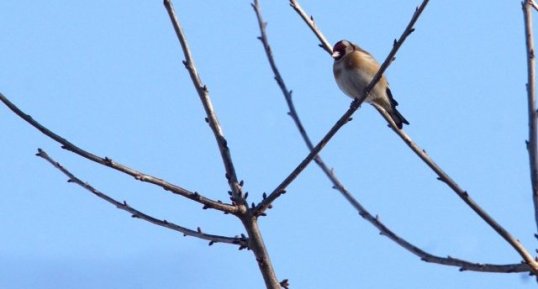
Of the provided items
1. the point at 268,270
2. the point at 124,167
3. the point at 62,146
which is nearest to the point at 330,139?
the point at 268,270

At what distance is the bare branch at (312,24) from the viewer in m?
3.05

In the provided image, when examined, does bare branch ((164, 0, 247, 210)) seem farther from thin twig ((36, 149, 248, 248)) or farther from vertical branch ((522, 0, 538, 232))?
vertical branch ((522, 0, 538, 232))

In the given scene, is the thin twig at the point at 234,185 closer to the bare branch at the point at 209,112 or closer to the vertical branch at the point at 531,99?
the bare branch at the point at 209,112

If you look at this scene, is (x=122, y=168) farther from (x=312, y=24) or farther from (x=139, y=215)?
(x=312, y=24)

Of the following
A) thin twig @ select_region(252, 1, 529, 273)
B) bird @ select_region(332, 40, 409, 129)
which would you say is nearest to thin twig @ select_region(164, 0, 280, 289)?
thin twig @ select_region(252, 1, 529, 273)

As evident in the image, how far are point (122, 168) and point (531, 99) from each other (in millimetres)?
1339

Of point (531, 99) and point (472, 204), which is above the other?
point (531, 99)

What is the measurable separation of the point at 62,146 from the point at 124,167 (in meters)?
0.17

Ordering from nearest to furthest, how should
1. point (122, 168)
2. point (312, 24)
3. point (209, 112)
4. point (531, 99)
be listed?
1. point (122, 168)
2. point (209, 112)
3. point (531, 99)
4. point (312, 24)

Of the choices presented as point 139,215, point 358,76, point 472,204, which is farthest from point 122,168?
point 358,76

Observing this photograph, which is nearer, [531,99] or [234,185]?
[234,185]

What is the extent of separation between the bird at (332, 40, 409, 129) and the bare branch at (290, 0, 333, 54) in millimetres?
1755

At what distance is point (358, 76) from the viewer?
512cm

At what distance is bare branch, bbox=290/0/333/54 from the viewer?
10.00 feet
